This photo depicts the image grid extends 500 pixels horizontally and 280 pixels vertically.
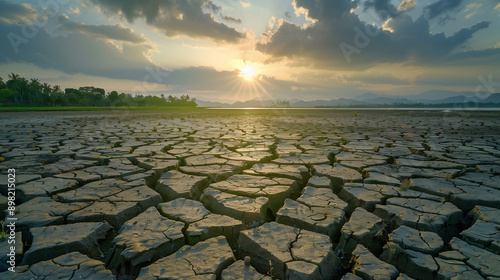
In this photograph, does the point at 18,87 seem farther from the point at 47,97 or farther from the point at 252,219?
the point at 252,219

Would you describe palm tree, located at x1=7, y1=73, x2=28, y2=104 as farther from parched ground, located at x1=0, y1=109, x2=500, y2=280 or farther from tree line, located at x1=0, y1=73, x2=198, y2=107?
parched ground, located at x1=0, y1=109, x2=500, y2=280

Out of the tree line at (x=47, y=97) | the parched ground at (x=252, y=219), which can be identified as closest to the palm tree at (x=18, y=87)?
the tree line at (x=47, y=97)

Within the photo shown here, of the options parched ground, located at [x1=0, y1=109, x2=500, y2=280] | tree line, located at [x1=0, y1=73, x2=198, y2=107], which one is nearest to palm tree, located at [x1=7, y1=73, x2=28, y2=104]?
tree line, located at [x1=0, y1=73, x2=198, y2=107]

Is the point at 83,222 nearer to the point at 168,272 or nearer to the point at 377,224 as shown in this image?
the point at 168,272

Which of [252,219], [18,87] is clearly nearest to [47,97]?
[18,87]

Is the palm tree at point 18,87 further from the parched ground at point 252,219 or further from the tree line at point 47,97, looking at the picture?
the parched ground at point 252,219

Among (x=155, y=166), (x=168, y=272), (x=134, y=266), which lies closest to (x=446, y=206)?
(x=168, y=272)

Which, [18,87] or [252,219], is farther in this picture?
[18,87]

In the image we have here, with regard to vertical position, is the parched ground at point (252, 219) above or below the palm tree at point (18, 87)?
below

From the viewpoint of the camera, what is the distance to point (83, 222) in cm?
146

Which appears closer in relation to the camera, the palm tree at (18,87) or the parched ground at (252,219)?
the parched ground at (252,219)

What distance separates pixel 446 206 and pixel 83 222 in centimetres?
243

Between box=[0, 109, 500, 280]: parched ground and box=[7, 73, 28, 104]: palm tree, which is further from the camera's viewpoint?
box=[7, 73, 28, 104]: palm tree

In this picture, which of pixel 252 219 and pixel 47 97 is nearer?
pixel 252 219
